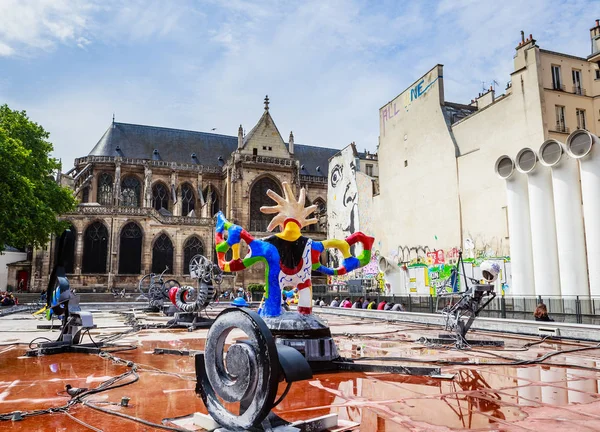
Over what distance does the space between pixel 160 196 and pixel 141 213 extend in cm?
829

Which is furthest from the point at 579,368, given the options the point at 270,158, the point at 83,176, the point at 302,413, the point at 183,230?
the point at 83,176

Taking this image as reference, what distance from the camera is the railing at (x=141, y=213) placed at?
37500 mm

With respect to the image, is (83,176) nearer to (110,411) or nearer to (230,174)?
(230,174)

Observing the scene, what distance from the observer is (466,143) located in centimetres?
2281

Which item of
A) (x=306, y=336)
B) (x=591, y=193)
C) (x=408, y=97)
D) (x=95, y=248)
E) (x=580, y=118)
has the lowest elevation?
(x=306, y=336)

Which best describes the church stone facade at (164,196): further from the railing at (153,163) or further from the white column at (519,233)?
the white column at (519,233)

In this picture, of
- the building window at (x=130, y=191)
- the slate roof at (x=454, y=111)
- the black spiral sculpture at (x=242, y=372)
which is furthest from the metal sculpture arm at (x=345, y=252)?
the building window at (x=130, y=191)

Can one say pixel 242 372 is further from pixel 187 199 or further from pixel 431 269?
pixel 187 199

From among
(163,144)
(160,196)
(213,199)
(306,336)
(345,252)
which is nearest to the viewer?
(306,336)

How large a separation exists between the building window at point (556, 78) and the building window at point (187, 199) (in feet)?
114

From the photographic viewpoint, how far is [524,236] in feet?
56.4

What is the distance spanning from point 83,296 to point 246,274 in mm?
12857

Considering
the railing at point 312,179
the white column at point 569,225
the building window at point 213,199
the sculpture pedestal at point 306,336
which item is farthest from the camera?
→ the railing at point 312,179

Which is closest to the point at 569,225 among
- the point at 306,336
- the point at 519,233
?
the point at 519,233
